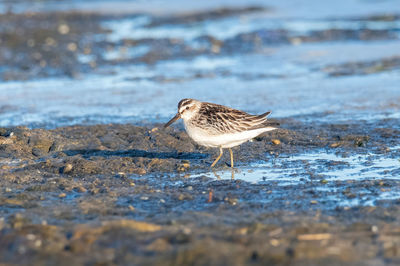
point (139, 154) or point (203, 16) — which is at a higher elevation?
point (203, 16)

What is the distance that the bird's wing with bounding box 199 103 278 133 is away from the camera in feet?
29.9

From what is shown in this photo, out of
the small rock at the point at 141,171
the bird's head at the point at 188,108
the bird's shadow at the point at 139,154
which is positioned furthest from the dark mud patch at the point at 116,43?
the small rock at the point at 141,171

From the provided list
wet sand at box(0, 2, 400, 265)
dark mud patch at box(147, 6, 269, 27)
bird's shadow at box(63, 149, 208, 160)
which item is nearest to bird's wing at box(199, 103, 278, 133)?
wet sand at box(0, 2, 400, 265)

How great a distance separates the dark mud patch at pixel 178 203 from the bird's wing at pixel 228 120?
23.4 inches

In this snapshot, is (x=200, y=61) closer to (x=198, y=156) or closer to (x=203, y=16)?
(x=203, y=16)

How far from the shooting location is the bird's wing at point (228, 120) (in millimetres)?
9117

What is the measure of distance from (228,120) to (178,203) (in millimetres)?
2112

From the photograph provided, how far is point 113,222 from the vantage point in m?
6.61

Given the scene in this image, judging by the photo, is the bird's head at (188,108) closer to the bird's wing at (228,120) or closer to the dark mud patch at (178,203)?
the bird's wing at (228,120)

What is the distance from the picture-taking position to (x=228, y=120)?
9203 millimetres

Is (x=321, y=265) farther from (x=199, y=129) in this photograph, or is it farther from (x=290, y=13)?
(x=290, y=13)

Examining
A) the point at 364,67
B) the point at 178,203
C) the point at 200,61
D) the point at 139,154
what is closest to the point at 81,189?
the point at 178,203

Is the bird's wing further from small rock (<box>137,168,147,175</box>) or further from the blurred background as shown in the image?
the blurred background

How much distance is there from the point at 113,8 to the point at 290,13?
9154 millimetres
